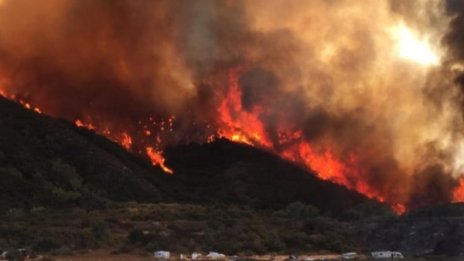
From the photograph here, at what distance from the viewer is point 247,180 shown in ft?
310

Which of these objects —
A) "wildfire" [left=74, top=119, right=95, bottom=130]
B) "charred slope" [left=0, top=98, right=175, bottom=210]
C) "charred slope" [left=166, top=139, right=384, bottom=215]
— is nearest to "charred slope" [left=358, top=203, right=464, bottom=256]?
"charred slope" [left=166, top=139, right=384, bottom=215]

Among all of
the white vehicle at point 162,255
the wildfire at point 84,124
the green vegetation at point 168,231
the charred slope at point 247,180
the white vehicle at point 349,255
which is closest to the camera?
the white vehicle at point 162,255

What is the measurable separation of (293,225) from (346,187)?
26.7 metres

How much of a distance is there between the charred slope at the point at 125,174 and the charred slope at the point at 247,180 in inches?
4.4

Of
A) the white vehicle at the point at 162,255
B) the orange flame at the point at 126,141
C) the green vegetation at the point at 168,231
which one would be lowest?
the white vehicle at the point at 162,255

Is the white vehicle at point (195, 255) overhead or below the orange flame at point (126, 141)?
below

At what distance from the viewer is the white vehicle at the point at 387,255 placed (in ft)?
177

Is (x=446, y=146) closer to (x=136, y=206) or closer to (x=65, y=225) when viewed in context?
(x=136, y=206)

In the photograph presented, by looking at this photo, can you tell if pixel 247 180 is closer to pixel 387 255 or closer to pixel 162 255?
pixel 387 255

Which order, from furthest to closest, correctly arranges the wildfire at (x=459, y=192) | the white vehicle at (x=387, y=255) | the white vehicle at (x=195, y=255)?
the wildfire at (x=459, y=192) → the white vehicle at (x=387, y=255) → the white vehicle at (x=195, y=255)

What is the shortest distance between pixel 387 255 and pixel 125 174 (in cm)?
3571

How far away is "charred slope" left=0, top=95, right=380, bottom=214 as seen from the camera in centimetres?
7606

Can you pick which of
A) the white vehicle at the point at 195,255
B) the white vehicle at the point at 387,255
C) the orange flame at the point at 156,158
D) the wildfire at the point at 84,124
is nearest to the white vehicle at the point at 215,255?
the white vehicle at the point at 195,255

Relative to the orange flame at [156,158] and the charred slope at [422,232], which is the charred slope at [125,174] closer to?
the orange flame at [156,158]
